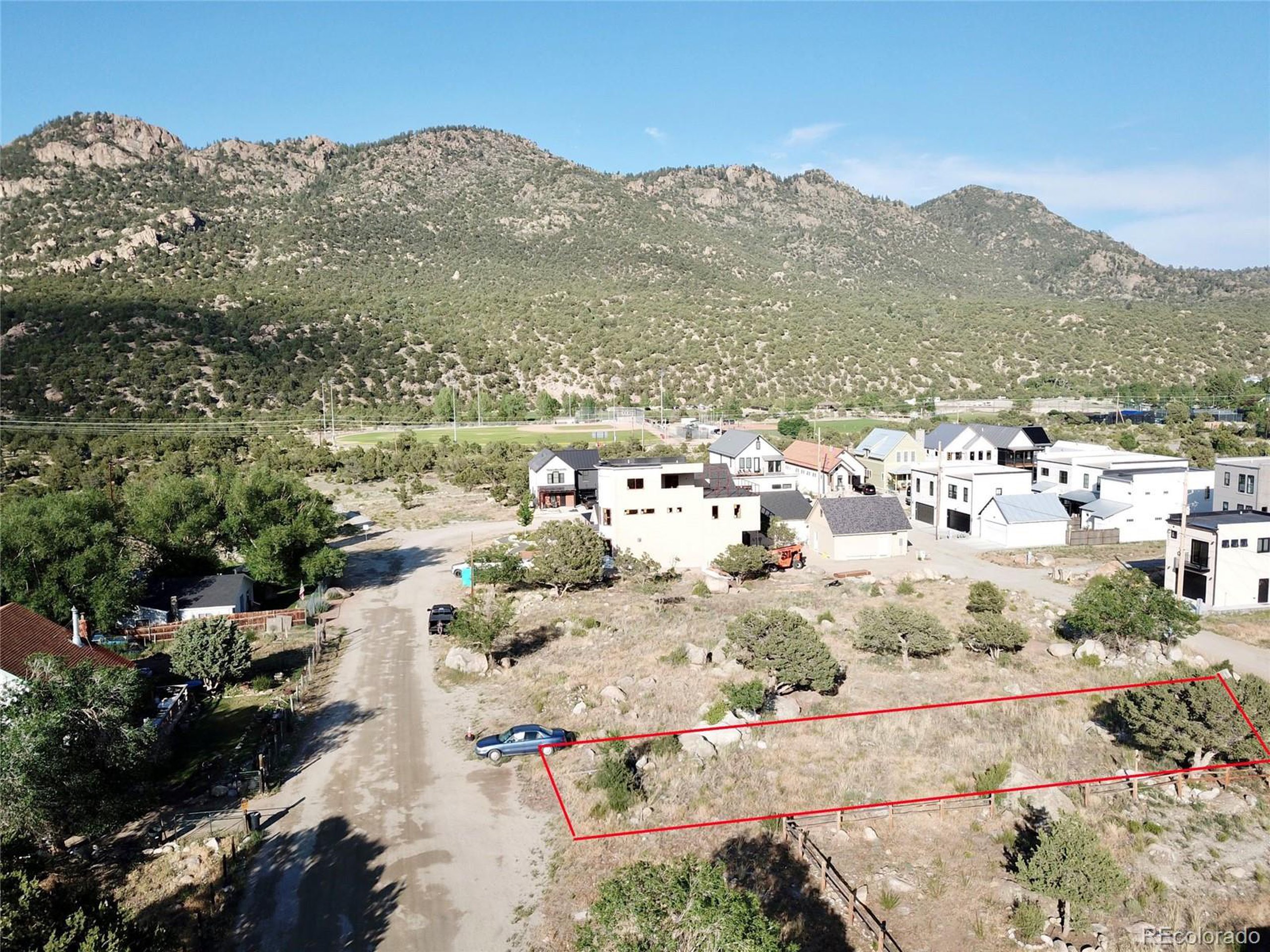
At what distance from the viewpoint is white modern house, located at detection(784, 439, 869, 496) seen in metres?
56.4

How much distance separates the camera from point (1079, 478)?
5050 centimetres

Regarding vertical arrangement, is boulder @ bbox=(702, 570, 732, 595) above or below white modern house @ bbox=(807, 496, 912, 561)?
below

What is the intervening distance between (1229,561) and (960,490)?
1721cm

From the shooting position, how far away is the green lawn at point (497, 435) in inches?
3287

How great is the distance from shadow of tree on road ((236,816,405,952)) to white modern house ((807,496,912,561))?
103ft

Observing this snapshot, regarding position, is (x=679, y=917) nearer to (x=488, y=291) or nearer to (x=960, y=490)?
(x=960, y=490)

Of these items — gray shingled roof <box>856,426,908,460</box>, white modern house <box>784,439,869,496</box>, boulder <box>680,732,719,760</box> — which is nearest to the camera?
boulder <box>680,732,719,760</box>

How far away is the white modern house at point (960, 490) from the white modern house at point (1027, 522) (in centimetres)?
104

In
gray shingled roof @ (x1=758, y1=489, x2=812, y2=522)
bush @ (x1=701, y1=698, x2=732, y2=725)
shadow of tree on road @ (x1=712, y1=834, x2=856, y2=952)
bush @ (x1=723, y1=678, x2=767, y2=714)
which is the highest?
gray shingled roof @ (x1=758, y1=489, x2=812, y2=522)

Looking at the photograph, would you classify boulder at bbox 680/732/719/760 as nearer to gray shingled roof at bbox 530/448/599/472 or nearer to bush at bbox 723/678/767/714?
bush at bbox 723/678/767/714

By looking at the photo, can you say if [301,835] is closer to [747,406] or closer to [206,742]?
[206,742]

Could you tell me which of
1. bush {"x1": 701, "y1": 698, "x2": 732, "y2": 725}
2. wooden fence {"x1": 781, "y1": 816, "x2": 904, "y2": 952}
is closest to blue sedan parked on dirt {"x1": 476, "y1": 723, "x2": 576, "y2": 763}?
bush {"x1": 701, "y1": 698, "x2": 732, "y2": 725}

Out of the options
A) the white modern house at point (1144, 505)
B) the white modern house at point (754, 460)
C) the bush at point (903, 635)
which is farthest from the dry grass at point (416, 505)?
the white modern house at point (1144, 505)

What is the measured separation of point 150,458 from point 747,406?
221 feet
